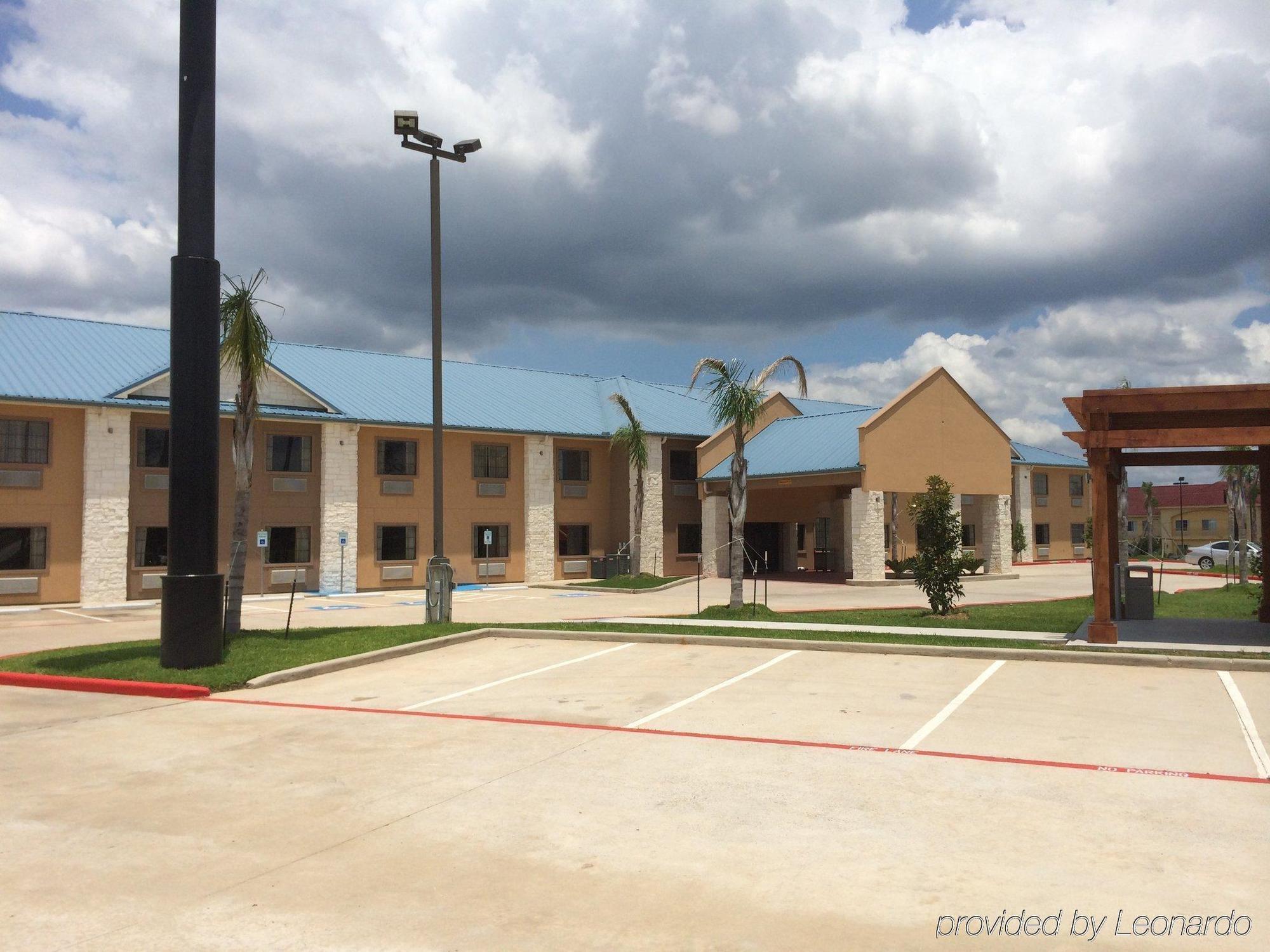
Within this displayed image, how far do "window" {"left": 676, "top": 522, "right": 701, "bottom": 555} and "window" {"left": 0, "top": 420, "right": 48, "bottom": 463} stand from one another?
80.3ft

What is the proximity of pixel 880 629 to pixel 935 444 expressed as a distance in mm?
22607

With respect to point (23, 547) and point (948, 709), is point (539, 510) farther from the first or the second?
point (948, 709)

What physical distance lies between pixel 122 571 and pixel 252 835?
92.0ft

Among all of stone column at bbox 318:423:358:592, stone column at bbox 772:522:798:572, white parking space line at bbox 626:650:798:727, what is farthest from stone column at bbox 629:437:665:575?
white parking space line at bbox 626:650:798:727

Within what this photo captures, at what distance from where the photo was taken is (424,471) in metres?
38.8

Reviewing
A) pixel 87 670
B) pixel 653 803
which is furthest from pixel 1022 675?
pixel 87 670

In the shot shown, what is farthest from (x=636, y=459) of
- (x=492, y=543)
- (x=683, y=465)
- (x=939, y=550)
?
(x=939, y=550)

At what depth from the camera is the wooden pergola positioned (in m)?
15.8

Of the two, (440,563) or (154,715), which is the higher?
(440,563)

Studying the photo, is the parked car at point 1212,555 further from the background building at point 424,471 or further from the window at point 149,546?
the window at point 149,546

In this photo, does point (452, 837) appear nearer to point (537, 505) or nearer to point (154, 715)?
point (154, 715)

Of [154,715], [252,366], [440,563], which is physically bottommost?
[154,715]

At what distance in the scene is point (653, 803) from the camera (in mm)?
7688

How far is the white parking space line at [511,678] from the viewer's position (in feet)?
40.3
